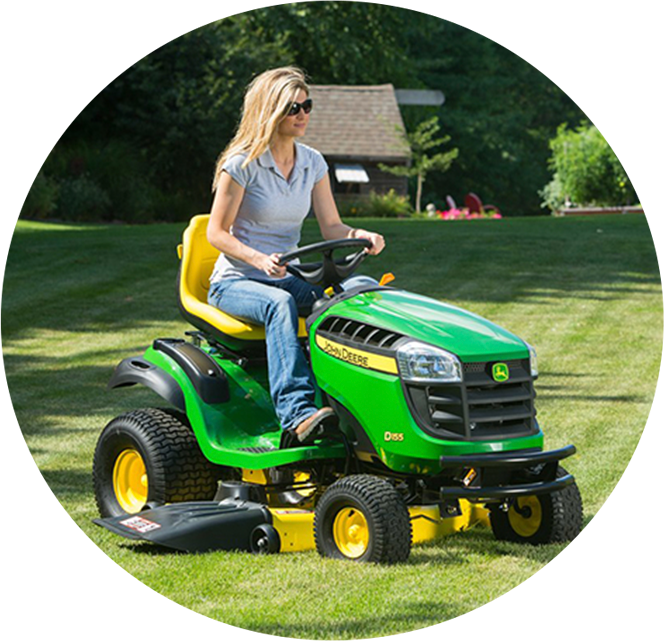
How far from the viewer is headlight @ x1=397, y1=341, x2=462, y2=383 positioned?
509 centimetres

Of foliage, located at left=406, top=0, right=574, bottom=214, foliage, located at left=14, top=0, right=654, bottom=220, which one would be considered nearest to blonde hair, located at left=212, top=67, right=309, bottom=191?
foliage, located at left=14, top=0, right=654, bottom=220

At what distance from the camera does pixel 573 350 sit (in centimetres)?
1189

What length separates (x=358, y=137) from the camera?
135 feet

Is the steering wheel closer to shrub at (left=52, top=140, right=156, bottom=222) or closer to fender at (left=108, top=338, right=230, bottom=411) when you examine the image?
fender at (left=108, top=338, right=230, bottom=411)

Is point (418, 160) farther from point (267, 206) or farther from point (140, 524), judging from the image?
point (140, 524)

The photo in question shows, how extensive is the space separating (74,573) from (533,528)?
1955 millimetres

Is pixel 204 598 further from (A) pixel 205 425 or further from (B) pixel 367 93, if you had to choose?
(B) pixel 367 93

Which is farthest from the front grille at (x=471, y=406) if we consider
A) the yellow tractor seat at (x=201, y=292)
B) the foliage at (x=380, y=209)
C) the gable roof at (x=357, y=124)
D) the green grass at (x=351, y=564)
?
the gable roof at (x=357, y=124)

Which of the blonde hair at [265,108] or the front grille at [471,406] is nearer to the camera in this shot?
the front grille at [471,406]

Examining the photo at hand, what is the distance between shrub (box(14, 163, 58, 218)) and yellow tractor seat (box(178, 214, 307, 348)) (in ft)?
60.2

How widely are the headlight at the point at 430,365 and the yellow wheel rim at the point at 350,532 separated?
608mm

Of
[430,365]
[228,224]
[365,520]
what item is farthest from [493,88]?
[365,520]

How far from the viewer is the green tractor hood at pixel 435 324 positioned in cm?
518

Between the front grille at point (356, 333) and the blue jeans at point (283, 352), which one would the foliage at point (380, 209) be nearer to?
the blue jeans at point (283, 352)
